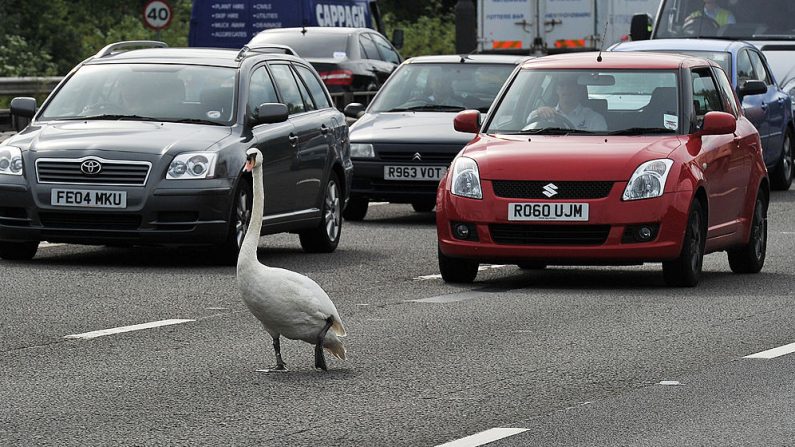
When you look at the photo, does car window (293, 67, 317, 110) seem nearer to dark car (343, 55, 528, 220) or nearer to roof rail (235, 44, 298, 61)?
roof rail (235, 44, 298, 61)

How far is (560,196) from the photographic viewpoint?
41.7ft

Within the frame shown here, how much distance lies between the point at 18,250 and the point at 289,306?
6.16 metres

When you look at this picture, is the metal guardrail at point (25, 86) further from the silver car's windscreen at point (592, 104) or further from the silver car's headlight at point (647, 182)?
the silver car's headlight at point (647, 182)

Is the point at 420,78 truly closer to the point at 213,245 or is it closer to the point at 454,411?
the point at 213,245

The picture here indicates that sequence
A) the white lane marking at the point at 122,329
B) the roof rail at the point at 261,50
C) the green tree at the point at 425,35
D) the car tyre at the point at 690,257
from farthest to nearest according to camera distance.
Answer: the green tree at the point at 425,35, the roof rail at the point at 261,50, the car tyre at the point at 690,257, the white lane marking at the point at 122,329

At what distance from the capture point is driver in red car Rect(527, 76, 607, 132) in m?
13.8

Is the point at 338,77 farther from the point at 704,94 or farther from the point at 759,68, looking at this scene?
the point at 704,94

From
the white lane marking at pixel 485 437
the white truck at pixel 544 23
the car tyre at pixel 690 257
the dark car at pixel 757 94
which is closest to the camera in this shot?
the white lane marking at pixel 485 437

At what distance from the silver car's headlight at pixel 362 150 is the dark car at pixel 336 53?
1095 centimetres

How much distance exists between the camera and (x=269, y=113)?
14.7 m

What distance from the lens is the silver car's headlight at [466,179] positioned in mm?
12938

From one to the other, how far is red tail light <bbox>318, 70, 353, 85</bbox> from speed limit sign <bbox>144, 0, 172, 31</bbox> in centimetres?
541

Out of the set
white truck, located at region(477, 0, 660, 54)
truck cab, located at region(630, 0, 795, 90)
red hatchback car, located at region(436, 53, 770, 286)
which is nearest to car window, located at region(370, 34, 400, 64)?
white truck, located at region(477, 0, 660, 54)

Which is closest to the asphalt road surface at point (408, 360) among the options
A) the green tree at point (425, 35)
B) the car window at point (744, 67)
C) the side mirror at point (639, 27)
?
the car window at point (744, 67)
